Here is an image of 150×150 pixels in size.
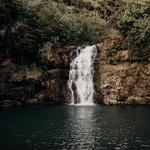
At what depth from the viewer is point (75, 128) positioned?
2454 inches

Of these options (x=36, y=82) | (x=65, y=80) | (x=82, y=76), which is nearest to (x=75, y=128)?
(x=36, y=82)

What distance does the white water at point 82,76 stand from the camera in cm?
9650

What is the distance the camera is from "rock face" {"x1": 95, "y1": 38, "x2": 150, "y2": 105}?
92062mm

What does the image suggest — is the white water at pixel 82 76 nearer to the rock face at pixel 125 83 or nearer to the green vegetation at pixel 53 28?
the rock face at pixel 125 83

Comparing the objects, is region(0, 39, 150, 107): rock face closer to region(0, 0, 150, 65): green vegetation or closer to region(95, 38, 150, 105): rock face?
region(95, 38, 150, 105): rock face

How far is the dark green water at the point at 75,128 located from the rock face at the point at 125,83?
555cm

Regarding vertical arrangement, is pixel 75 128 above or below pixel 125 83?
below

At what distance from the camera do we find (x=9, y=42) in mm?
97125

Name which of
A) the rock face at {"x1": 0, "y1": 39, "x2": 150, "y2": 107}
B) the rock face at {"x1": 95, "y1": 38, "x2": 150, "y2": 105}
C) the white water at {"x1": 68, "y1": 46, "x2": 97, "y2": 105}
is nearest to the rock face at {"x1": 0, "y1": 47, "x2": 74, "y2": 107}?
the rock face at {"x1": 0, "y1": 39, "x2": 150, "y2": 107}

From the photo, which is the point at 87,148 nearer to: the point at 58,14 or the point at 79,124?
the point at 79,124

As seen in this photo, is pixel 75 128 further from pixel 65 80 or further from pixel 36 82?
pixel 65 80

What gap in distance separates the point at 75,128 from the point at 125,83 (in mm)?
33047

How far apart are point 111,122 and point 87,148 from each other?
17917 millimetres

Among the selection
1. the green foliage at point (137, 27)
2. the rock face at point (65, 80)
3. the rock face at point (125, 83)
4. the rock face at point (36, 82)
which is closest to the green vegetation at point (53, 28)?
the green foliage at point (137, 27)
